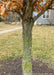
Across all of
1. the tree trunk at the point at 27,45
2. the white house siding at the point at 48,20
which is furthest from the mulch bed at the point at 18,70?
the white house siding at the point at 48,20

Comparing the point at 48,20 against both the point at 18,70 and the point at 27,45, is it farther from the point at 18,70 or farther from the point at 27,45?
the point at 27,45

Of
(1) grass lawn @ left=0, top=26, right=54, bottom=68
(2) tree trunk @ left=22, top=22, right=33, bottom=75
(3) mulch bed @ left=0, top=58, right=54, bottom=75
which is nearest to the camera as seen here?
(2) tree trunk @ left=22, top=22, right=33, bottom=75

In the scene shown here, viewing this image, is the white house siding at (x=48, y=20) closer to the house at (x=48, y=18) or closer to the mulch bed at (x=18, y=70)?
the house at (x=48, y=18)

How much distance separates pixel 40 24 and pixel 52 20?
2043 millimetres

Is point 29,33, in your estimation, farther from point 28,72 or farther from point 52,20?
point 52,20

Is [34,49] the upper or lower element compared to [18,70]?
lower

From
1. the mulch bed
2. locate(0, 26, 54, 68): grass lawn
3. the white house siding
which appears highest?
the white house siding

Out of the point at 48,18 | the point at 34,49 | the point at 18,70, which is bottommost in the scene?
the point at 34,49

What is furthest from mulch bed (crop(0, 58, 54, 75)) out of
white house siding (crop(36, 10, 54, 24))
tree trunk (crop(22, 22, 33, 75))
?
white house siding (crop(36, 10, 54, 24))

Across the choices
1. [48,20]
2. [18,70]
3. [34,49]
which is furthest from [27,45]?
[48,20]

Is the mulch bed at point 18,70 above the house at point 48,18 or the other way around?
the other way around

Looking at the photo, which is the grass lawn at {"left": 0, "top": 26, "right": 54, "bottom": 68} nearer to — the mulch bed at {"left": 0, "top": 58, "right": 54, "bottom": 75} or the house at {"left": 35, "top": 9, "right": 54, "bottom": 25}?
the mulch bed at {"left": 0, "top": 58, "right": 54, "bottom": 75}

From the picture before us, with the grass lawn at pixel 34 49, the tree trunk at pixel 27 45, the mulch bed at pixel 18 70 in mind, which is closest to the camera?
the tree trunk at pixel 27 45

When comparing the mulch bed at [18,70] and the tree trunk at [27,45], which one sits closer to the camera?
the tree trunk at [27,45]
